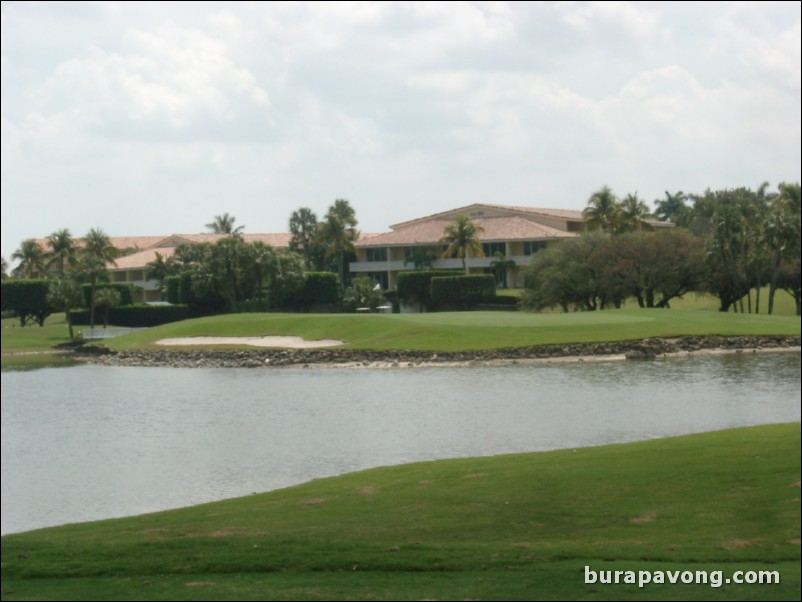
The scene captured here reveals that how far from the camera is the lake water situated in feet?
82.3

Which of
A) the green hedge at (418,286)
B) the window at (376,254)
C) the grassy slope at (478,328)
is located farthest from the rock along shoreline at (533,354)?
the window at (376,254)

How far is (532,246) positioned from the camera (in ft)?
348

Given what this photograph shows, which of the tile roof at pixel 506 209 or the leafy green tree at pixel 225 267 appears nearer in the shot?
the leafy green tree at pixel 225 267

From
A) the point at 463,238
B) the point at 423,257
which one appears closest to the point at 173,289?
the point at 423,257

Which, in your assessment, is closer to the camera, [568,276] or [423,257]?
[568,276]

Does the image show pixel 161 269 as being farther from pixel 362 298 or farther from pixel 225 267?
pixel 362 298

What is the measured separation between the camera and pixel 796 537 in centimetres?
1441

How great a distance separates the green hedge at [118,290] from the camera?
3312 inches

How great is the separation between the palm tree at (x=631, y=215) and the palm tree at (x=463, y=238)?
585 inches

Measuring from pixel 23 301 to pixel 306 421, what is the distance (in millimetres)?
14276

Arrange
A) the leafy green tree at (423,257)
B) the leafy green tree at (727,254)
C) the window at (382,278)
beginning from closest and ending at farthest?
the leafy green tree at (727,254) < the leafy green tree at (423,257) < the window at (382,278)

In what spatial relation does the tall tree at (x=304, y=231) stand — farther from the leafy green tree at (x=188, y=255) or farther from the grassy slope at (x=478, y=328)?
the grassy slope at (x=478, y=328)

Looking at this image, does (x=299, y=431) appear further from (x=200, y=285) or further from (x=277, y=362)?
(x=200, y=285)

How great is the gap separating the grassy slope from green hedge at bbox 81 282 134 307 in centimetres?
689
